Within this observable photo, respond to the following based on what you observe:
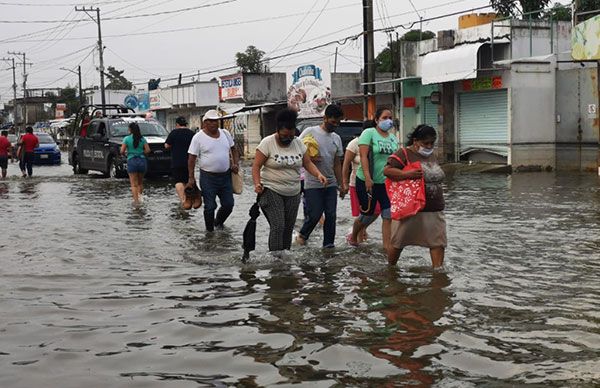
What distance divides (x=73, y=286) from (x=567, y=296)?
179 inches

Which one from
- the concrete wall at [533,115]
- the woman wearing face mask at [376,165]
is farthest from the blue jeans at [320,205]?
the concrete wall at [533,115]

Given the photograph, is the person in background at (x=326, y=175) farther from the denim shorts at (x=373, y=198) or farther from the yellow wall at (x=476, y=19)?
the yellow wall at (x=476, y=19)

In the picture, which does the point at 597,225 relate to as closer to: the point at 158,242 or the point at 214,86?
the point at 158,242

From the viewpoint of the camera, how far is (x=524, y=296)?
712 cm

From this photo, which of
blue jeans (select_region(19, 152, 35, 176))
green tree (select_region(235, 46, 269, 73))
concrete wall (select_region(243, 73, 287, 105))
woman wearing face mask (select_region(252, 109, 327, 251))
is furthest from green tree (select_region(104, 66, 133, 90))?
woman wearing face mask (select_region(252, 109, 327, 251))

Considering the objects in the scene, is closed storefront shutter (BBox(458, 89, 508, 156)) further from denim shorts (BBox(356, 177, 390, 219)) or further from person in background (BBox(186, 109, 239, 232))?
denim shorts (BBox(356, 177, 390, 219))

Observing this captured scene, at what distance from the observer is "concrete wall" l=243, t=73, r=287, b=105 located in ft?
150

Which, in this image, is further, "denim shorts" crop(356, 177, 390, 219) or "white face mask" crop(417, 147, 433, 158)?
"denim shorts" crop(356, 177, 390, 219)

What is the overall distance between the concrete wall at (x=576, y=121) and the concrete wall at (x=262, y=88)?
22871 mm

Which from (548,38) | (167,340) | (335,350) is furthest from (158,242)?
(548,38)

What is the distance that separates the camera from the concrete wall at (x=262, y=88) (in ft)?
150

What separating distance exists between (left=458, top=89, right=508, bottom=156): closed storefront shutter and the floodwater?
14.5m

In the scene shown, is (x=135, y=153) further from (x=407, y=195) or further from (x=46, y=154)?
(x=46, y=154)

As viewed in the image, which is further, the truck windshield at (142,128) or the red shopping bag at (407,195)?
the truck windshield at (142,128)
